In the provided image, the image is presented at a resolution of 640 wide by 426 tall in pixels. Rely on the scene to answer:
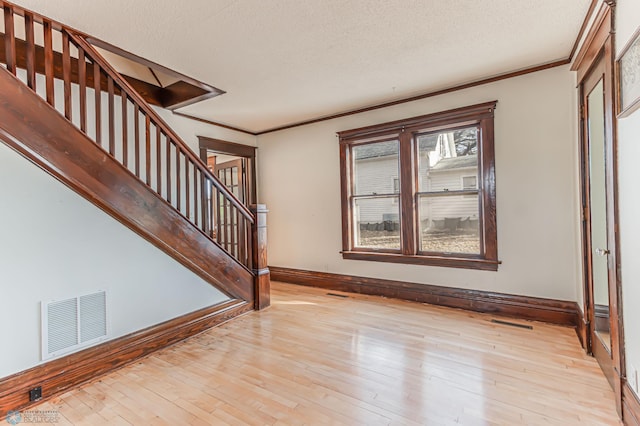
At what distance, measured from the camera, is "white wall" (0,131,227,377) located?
204 centimetres

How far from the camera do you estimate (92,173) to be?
6.94 ft

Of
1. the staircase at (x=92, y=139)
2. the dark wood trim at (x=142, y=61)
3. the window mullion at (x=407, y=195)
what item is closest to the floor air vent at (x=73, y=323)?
A: the staircase at (x=92, y=139)

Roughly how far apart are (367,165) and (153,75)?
2.94m

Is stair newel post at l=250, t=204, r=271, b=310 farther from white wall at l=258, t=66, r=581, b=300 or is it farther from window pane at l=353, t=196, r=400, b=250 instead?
white wall at l=258, t=66, r=581, b=300

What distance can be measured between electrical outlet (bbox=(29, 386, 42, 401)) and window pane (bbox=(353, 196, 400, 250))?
351cm

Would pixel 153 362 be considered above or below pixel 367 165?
below

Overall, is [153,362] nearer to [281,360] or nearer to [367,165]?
[281,360]

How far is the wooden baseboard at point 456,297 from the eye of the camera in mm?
3102

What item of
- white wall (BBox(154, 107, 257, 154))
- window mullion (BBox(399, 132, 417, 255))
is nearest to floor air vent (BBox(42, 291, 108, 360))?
white wall (BBox(154, 107, 257, 154))

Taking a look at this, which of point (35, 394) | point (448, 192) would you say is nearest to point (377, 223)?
point (448, 192)

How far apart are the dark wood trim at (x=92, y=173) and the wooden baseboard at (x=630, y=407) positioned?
315 cm

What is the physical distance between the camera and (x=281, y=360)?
2521 millimetres

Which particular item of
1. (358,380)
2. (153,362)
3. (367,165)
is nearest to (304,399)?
(358,380)

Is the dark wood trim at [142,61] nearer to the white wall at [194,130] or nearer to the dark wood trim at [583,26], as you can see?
the white wall at [194,130]
